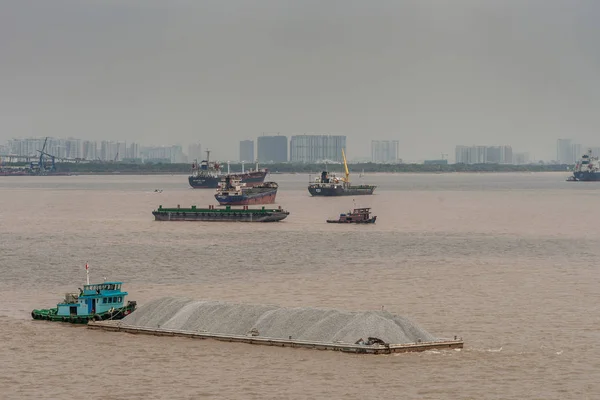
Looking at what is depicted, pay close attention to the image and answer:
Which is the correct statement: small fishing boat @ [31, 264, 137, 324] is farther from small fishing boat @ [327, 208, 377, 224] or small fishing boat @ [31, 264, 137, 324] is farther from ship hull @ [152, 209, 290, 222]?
ship hull @ [152, 209, 290, 222]

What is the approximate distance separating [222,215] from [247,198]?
37.3m

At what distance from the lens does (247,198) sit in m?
163

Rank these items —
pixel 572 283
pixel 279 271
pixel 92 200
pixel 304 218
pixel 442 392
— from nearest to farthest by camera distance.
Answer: pixel 442 392 < pixel 572 283 < pixel 279 271 < pixel 304 218 < pixel 92 200

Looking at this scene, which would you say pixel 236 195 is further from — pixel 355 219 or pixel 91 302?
pixel 91 302

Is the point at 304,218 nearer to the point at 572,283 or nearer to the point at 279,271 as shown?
the point at 279,271

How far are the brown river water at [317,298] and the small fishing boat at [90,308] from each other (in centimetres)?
114

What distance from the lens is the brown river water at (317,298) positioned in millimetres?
37469

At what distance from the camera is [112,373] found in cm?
3922

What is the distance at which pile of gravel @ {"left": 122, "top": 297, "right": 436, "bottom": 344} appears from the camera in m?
41.6

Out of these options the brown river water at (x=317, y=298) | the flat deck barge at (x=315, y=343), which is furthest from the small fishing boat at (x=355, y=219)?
the flat deck barge at (x=315, y=343)

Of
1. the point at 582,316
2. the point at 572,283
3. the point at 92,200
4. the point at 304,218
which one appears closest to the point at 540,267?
the point at 572,283

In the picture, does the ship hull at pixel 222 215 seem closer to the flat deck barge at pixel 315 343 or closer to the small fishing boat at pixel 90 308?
the small fishing boat at pixel 90 308

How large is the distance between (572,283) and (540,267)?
9853 mm

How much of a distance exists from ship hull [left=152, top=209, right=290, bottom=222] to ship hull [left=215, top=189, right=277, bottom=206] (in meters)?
28.3
